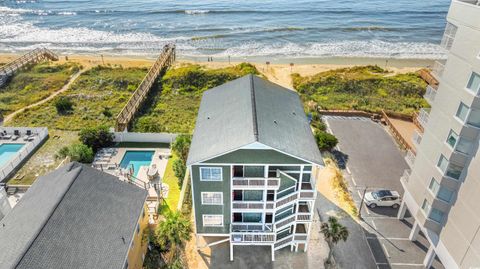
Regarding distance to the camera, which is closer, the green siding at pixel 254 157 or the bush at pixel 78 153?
the green siding at pixel 254 157

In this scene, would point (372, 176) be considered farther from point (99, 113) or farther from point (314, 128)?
point (99, 113)

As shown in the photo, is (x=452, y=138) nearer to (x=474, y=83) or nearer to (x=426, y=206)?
(x=474, y=83)

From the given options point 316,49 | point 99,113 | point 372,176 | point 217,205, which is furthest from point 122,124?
point 316,49

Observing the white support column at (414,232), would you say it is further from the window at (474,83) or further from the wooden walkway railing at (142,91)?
the wooden walkway railing at (142,91)

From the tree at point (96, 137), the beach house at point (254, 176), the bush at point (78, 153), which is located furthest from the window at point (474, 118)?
the tree at point (96, 137)

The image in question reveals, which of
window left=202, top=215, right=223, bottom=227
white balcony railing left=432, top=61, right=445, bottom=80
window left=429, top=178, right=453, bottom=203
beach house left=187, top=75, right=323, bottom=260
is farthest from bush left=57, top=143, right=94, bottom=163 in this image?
white balcony railing left=432, top=61, right=445, bottom=80

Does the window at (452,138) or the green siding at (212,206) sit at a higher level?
the window at (452,138)

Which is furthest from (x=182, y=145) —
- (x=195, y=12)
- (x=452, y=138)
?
(x=195, y=12)
